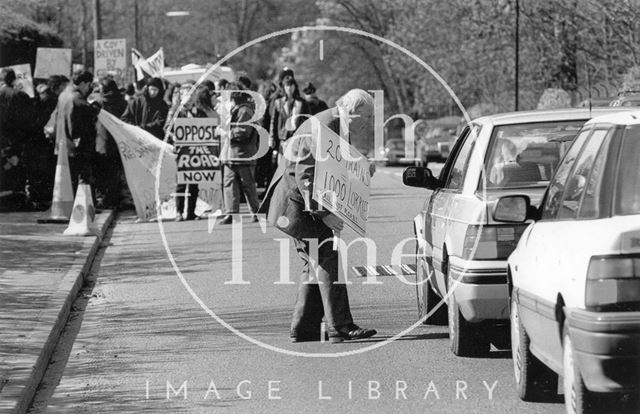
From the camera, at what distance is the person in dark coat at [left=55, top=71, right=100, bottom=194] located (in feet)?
66.7

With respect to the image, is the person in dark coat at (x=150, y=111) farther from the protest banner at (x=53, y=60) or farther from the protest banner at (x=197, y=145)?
the protest banner at (x=53, y=60)

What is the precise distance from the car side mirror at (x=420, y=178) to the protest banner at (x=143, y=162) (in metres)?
10.9

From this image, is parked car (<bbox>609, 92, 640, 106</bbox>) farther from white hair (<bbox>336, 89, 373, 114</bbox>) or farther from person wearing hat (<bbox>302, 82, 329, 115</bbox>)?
person wearing hat (<bbox>302, 82, 329, 115</bbox>)

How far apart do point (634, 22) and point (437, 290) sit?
2187 centimetres

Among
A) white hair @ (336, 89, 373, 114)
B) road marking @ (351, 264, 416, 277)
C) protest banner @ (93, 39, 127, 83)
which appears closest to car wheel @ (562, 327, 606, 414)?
white hair @ (336, 89, 373, 114)

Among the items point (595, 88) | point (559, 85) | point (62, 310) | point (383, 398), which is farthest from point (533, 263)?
point (559, 85)

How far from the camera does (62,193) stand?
62.8ft

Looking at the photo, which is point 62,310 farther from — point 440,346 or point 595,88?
point 595,88

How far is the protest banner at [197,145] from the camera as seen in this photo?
21453 mm

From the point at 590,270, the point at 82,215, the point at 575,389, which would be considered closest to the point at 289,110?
the point at 82,215

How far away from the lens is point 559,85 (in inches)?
1594

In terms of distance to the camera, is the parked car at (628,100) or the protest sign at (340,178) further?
the parked car at (628,100)

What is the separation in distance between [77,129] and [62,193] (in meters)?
1.50

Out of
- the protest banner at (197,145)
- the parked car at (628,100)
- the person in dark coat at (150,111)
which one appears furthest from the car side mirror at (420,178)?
the person in dark coat at (150,111)
